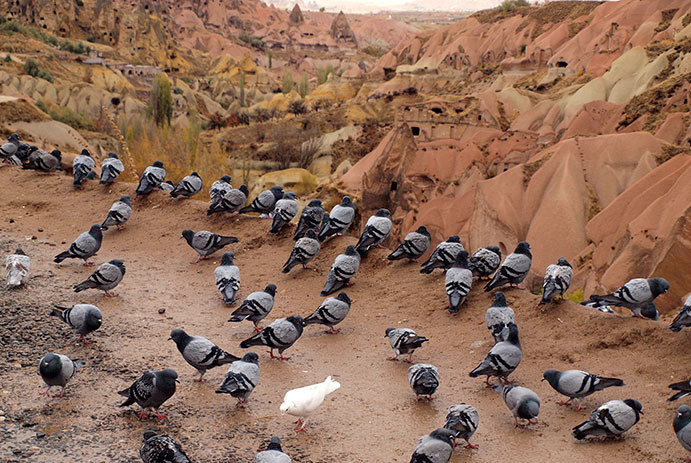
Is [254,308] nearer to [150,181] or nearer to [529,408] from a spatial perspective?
[529,408]

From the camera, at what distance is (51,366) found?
5.83 metres

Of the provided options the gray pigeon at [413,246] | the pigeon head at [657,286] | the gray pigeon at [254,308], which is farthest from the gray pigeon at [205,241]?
the pigeon head at [657,286]

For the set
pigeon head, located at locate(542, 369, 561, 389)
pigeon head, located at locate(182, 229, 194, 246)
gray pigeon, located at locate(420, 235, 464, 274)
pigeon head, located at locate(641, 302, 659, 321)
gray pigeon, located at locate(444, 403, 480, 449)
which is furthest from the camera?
pigeon head, located at locate(182, 229, 194, 246)

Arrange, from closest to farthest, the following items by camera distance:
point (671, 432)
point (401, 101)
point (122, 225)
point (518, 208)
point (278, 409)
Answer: point (671, 432) < point (278, 409) < point (122, 225) < point (518, 208) < point (401, 101)

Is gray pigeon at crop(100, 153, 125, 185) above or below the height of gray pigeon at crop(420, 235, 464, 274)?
below

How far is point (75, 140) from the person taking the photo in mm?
23438

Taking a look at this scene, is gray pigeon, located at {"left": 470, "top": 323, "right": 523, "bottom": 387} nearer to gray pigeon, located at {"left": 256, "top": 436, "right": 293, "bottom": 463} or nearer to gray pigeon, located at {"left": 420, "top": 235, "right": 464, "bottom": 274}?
gray pigeon, located at {"left": 256, "top": 436, "right": 293, "bottom": 463}

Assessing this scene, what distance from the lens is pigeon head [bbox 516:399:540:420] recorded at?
5.88 metres

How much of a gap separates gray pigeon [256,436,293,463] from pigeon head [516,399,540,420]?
90.1 inches

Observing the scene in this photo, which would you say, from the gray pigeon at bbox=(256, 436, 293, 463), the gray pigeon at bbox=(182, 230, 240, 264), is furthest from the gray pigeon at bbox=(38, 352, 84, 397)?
the gray pigeon at bbox=(182, 230, 240, 264)

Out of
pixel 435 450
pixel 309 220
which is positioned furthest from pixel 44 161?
pixel 435 450

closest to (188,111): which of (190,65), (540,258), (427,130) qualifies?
(427,130)

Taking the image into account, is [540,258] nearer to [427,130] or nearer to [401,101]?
[427,130]

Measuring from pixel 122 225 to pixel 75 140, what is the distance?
12.5 metres
